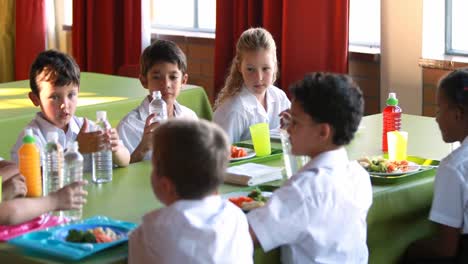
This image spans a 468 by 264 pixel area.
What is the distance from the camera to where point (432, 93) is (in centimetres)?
478

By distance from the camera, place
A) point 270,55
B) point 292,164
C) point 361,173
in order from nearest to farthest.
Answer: point 361,173
point 292,164
point 270,55

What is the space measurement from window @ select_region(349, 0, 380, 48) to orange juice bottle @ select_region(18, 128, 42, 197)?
3062 millimetres

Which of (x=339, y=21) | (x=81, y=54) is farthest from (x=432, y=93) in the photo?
(x=81, y=54)

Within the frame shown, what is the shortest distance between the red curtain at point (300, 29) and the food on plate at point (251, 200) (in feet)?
8.17

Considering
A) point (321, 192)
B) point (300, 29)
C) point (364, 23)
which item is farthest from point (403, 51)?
point (321, 192)

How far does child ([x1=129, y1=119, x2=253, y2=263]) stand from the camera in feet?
6.37

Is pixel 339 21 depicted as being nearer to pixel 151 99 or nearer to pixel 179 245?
pixel 151 99

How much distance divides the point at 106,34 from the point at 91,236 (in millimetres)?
4495

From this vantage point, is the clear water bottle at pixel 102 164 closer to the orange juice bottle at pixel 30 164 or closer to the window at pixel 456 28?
the orange juice bottle at pixel 30 164

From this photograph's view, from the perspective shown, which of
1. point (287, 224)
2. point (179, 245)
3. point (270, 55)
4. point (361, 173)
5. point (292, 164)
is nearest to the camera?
point (179, 245)

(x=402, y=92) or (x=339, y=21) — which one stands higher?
(x=339, y=21)

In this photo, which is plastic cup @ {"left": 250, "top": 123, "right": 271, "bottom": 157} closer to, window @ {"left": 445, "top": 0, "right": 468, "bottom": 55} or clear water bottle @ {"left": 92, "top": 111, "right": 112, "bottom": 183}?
clear water bottle @ {"left": 92, "top": 111, "right": 112, "bottom": 183}

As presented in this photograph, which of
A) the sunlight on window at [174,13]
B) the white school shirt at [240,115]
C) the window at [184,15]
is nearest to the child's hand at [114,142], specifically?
the white school shirt at [240,115]

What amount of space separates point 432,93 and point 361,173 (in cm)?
249
